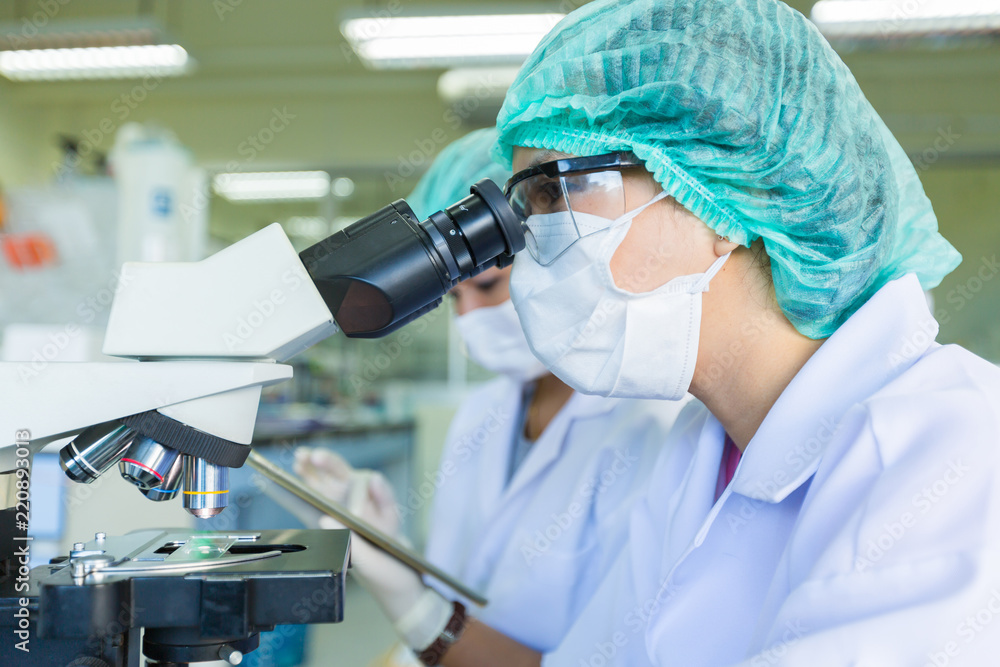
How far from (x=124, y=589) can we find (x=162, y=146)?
1.39 m

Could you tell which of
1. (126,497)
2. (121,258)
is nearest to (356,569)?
(126,497)

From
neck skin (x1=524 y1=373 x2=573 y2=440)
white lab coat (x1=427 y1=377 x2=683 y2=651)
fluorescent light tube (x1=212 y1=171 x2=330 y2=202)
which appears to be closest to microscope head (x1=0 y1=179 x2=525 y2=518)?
white lab coat (x1=427 y1=377 x2=683 y2=651)

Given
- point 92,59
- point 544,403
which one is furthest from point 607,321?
point 92,59

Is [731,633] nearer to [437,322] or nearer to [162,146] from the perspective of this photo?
[162,146]

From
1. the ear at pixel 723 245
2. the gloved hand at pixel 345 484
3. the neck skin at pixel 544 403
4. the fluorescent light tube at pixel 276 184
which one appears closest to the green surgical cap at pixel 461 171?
the neck skin at pixel 544 403

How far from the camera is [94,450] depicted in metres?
0.66

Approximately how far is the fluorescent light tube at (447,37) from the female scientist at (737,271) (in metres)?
2.62

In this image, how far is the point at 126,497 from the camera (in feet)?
3.89

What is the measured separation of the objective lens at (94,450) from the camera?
25.9 inches

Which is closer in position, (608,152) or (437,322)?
(608,152)

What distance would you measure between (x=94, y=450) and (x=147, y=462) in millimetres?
53

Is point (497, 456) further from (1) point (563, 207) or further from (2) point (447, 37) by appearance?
(2) point (447, 37)

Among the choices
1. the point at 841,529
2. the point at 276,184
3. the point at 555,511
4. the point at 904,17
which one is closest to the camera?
the point at 841,529

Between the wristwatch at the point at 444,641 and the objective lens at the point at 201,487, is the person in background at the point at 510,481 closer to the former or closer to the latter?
the wristwatch at the point at 444,641
